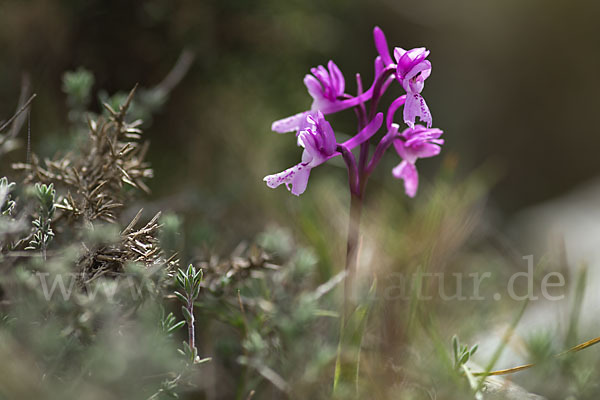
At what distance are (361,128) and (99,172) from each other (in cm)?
54

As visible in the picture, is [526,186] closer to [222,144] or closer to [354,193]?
[222,144]

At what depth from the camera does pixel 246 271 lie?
108 cm

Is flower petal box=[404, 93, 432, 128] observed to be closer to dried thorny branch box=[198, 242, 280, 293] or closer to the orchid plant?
the orchid plant

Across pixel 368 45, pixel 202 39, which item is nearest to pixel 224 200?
pixel 202 39

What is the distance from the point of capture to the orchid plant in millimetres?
853

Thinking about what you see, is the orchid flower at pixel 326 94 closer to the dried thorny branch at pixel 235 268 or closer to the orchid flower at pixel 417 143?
the orchid flower at pixel 417 143

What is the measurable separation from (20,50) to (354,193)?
4.05ft

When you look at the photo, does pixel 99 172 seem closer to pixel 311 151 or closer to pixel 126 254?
pixel 126 254

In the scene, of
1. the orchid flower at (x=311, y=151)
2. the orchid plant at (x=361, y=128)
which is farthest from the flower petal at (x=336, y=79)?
the orchid flower at (x=311, y=151)

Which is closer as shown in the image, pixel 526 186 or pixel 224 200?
pixel 224 200

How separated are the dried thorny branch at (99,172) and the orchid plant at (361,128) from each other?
29 centimetres

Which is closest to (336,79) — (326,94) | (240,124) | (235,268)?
(326,94)

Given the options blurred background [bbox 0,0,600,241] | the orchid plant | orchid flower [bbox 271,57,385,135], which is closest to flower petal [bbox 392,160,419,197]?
the orchid plant

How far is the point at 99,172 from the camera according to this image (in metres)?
1.03
